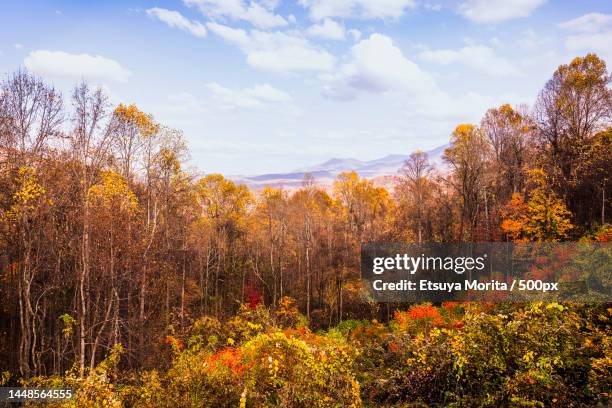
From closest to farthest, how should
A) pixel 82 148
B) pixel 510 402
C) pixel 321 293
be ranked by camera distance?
1. pixel 510 402
2. pixel 82 148
3. pixel 321 293

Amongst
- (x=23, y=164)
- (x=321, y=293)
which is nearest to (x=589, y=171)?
(x=321, y=293)

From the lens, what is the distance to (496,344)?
7465 millimetres

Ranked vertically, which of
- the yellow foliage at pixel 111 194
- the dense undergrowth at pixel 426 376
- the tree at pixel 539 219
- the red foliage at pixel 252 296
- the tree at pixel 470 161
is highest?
the tree at pixel 470 161

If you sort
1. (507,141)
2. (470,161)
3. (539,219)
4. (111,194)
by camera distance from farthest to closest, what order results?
(507,141), (470,161), (539,219), (111,194)

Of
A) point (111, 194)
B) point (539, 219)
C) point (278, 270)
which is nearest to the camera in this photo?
point (111, 194)

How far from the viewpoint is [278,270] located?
3512cm

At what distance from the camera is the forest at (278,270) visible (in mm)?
6871

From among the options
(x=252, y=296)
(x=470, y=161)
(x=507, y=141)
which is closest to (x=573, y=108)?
(x=507, y=141)

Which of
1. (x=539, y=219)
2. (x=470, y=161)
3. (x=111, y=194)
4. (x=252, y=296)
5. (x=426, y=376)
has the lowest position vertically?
(x=252, y=296)

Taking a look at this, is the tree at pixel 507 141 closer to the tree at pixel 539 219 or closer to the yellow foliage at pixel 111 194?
the tree at pixel 539 219

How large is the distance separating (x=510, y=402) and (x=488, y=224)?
2250cm

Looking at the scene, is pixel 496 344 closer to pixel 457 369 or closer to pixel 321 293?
pixel 457 369

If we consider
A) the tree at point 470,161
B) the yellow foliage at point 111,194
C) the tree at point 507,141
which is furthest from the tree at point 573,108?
the yellow foliage at point 111,194

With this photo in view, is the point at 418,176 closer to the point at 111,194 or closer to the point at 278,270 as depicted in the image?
the point at 278,270
